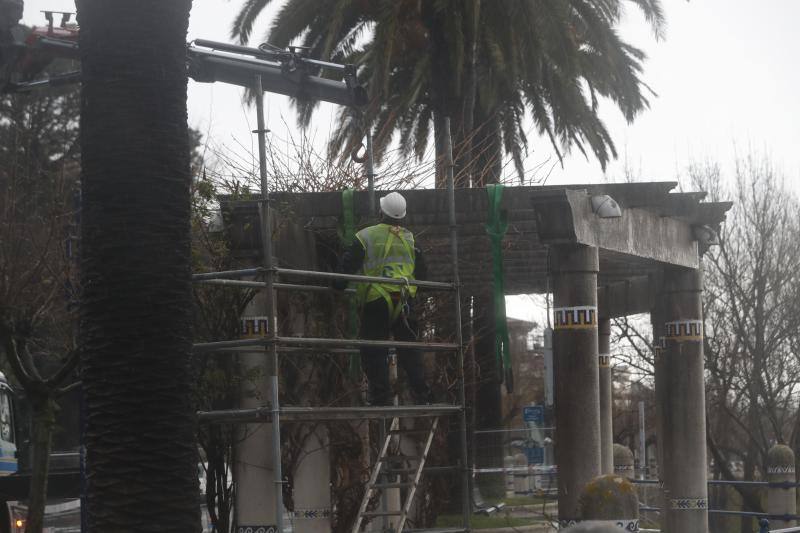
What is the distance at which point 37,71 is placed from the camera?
48.4ft

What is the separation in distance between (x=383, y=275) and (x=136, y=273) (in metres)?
3.95

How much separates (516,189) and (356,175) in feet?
12.7

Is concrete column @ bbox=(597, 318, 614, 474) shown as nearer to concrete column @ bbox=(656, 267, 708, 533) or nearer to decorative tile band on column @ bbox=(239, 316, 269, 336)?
concrete column @ bbox=(656, 267, 708, 533)

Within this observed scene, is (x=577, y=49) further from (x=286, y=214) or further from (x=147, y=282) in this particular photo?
(x=147, y=282)

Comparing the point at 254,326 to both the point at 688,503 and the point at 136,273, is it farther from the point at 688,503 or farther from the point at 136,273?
the point at 688,503

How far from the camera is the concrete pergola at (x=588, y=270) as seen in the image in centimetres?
1332

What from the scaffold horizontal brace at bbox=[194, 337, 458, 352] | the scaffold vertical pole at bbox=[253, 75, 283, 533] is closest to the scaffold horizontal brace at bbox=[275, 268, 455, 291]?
the scaffold vertical pole at bbox=[253, 75, 283, 533]

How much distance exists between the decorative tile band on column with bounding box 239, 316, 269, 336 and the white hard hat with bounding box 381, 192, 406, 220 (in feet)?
5.93

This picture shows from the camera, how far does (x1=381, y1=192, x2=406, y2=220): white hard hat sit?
11.3 meters

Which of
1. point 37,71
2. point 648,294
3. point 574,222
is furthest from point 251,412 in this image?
point 648,294

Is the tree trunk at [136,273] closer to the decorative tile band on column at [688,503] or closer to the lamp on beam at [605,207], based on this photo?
the lamp on beam at [605,207]

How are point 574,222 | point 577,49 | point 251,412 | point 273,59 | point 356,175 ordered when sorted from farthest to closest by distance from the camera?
1. point 577,49
2. point 356,175
3. point 273,59
4. point 574,222
5. point 251,412

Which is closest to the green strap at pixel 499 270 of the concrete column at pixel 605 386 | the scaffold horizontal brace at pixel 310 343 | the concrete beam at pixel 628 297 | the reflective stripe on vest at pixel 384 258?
the scaffold horizontal brace at pixel 310 343

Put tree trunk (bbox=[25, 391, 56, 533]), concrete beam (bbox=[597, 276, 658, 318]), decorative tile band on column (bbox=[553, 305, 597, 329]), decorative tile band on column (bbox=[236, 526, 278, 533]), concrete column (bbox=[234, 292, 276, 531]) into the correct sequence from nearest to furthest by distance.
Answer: decorative tile band on column (bbox=[236, 526, 278, 533])
concrete column (bbox=[234, 292, 276, 531])
decorative tile band on column (bbox=[553, 305, 597, 329])
concrete beam (bbox=[597, 276, 658, 318])
tree trunk (bbox=[25, 391, 56, 533])
